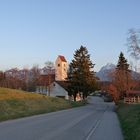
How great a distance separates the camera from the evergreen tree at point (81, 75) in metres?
96.4

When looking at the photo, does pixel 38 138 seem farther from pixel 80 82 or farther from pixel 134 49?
pixel 80 82

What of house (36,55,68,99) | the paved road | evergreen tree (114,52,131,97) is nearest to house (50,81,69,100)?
house (36,55,68,99)

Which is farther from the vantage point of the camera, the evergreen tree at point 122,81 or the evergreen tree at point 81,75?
the evergreen tree at point 81,75

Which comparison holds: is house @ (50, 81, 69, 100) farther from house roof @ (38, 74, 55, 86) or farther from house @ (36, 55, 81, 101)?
house roof @ (38, 74, 55, 86)

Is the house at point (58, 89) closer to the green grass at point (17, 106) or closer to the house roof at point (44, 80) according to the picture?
the house roof at point (44, 80)

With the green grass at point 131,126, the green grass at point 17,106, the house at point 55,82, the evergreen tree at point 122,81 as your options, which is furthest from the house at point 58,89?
the green grass at point 131,126

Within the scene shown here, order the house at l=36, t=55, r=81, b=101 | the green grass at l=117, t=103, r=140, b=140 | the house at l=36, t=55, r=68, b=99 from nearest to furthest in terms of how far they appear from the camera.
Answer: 1. the green grass at l=117, t=103, r=140, b=140
2. the house at l=36, t=55, r=81, b=101
3. the house at l=36, t=55, r=68, b=99

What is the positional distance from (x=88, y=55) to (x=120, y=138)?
83.3 m

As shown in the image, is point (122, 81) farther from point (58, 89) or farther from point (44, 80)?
point (44, 80)

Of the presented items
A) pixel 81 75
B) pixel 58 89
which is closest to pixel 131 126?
pixel 81 75

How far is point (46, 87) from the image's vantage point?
129 metres

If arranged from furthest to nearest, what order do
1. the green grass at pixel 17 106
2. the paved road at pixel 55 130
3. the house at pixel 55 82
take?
the house at pixel 55 82 → the green grass at pixel 17 106 → the paved road at pixel 55 130

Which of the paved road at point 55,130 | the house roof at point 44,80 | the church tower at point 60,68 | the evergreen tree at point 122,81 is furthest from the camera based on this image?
the church tower at point 60,68

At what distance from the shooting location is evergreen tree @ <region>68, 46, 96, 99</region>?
9638cm
